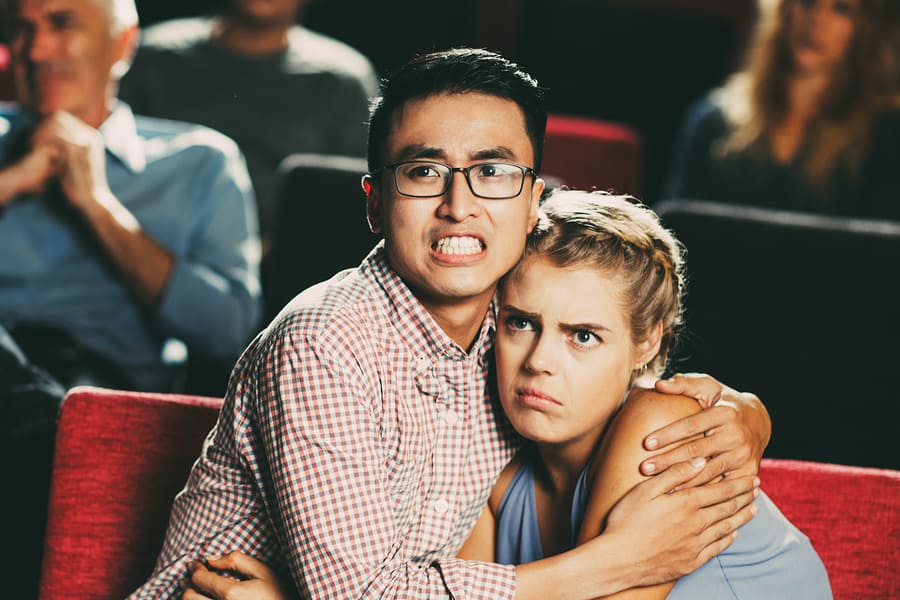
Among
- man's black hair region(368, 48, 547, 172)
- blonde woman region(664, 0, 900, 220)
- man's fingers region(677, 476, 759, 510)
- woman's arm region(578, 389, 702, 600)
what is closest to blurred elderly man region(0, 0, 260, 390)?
man's black hair region(368, 48, 547, 172)

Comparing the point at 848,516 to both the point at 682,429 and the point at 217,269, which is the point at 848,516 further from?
the point at 217,269

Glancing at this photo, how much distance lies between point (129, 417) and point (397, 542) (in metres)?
0.45

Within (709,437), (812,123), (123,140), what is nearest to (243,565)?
(709,437)

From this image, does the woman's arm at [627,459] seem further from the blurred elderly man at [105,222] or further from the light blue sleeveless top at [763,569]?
the blurred elderly man at [105,222]

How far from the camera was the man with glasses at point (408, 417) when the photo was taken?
50.6 inches

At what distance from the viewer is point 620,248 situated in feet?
4.99

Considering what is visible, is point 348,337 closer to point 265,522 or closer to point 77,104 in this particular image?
point 265,522

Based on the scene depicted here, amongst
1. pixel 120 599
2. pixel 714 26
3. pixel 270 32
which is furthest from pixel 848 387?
pixel 714 26

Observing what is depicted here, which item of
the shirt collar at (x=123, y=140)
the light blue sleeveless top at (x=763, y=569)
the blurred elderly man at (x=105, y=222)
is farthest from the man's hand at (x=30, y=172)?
the light blue sleeveless top at (x=763, y=569)

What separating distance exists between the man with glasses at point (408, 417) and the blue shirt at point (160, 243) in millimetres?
947

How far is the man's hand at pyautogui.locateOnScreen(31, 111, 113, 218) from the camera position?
7.72 feet

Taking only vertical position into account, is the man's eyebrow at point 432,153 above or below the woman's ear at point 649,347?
above

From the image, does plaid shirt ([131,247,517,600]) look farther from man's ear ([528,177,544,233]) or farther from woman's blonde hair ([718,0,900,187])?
woman's blonde hair ([718,0,900,187])

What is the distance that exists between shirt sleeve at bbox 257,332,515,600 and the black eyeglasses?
0.24 meters
